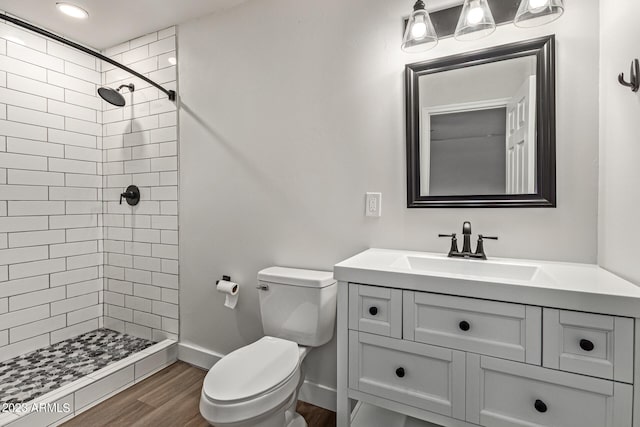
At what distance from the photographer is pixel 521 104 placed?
139 cm

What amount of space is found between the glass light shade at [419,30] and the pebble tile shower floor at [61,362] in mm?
2606

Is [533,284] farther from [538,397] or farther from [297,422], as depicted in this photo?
[297,422]

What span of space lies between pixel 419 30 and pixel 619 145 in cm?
91

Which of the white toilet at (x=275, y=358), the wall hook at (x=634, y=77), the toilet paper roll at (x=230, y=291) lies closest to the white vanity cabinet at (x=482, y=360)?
the white toilet at (x=275, y=358)

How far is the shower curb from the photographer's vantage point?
1583 millimetres

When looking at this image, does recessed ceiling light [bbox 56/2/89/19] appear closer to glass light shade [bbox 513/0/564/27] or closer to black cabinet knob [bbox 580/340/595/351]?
glass light shade [bbox 513/0/564/27]

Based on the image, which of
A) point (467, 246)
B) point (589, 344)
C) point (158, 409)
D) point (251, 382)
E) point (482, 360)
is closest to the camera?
point (589, 344)

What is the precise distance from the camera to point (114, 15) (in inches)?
84.6

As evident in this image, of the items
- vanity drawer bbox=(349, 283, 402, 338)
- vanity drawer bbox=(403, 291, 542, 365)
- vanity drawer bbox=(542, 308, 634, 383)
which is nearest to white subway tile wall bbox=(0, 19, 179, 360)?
vanity drawer bbox=(349, 283, 402, 338)

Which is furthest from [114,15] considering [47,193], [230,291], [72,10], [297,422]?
[297,422]

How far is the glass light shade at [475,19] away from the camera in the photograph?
133 centimetres

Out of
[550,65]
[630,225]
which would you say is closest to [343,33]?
[550,65]

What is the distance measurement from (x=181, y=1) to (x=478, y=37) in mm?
1766

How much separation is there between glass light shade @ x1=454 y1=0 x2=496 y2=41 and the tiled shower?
192 centimetres
